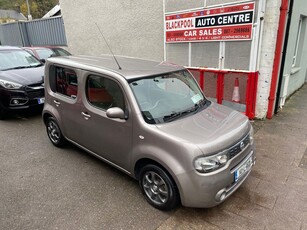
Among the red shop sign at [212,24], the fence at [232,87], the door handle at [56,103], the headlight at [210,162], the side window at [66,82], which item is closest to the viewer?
the headlight at [210,162]

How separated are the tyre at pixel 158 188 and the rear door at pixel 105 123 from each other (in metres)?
0.33

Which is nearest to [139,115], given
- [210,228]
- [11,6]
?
[210,228]

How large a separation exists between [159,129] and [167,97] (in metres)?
0.62

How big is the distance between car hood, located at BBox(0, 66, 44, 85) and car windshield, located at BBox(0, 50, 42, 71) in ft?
1.26

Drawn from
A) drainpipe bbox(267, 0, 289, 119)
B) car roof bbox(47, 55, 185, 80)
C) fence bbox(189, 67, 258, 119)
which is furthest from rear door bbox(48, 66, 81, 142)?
drainpipe bbox(267, 0, 289, 119)

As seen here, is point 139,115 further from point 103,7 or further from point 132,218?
point 103,7

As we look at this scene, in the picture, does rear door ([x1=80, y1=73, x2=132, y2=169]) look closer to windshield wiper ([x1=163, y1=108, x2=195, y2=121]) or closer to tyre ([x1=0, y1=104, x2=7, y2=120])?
windshield wiper ([x1=163, y1=108, x2=195, y2=121])

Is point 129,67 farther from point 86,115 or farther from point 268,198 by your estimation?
point 268,198

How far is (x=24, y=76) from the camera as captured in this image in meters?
5.89

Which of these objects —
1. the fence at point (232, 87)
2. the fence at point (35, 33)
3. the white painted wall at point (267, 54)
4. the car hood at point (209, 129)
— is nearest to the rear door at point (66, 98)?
the car hood at point (209, 129)

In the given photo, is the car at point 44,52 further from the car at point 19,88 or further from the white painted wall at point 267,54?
the white painted wall at point 267,54

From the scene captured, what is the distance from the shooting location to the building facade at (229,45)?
4832 mm

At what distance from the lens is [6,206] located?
291 cm

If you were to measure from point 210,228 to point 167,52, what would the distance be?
5071mm
